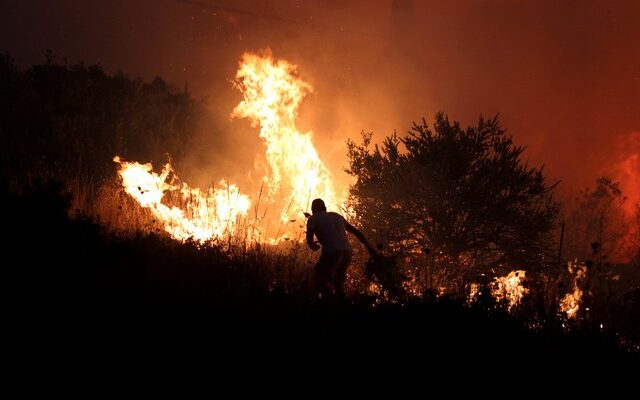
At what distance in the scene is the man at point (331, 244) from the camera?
9.52 m

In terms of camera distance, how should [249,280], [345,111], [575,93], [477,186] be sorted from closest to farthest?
[249,280]
[477,186]
[345,111]
[575,93]

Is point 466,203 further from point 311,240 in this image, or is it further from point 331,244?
point 311,240

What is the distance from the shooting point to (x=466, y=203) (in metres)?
13.6

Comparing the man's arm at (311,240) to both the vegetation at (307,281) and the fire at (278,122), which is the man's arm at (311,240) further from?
the fire at (278,122)

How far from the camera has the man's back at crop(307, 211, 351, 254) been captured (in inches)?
377

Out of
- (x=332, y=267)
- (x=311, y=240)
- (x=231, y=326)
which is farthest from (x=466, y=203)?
(x=231, y=326)

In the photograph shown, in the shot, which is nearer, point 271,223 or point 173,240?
point 173,240

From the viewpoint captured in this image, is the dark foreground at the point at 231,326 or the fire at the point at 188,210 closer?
the dark foreground at the point at 231,326


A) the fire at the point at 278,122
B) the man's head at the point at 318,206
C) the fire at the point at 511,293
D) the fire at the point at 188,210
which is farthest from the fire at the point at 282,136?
the fire at the point at 511,293

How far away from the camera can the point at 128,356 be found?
5.21m

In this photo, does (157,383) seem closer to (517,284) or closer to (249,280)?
(249,280)

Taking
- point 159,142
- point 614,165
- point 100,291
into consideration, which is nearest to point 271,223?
point 159,142

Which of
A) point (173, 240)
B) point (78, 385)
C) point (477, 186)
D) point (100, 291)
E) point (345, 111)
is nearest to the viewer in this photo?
point (78, 385)

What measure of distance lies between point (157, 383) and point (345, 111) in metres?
28.5
